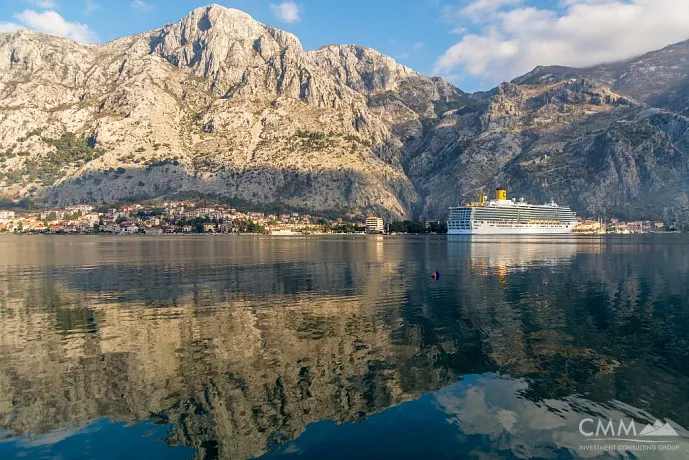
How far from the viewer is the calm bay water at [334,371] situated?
13.9 m

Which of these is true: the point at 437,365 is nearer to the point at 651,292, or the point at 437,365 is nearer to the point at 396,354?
the point at 396,354

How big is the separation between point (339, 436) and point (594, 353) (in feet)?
47.0

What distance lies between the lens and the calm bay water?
13906 millimetres

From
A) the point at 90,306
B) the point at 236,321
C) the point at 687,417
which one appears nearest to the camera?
the point at 687,417

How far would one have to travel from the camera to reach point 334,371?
63.1 ft

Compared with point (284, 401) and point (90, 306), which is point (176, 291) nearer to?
point (90, 306)

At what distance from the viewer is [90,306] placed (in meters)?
33.2

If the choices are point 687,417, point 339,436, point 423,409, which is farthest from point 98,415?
point 687,417

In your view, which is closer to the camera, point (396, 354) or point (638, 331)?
point (396, 354)

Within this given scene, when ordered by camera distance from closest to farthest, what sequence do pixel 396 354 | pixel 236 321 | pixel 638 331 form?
pixel 396 354 → pixel 638 331 → pixel 236 321

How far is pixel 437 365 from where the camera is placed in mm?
20328

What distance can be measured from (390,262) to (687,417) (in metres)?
53.2

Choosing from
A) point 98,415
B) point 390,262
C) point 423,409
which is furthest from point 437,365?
point 390,262

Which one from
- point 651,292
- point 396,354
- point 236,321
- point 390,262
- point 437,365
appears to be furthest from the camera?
point 390,262
